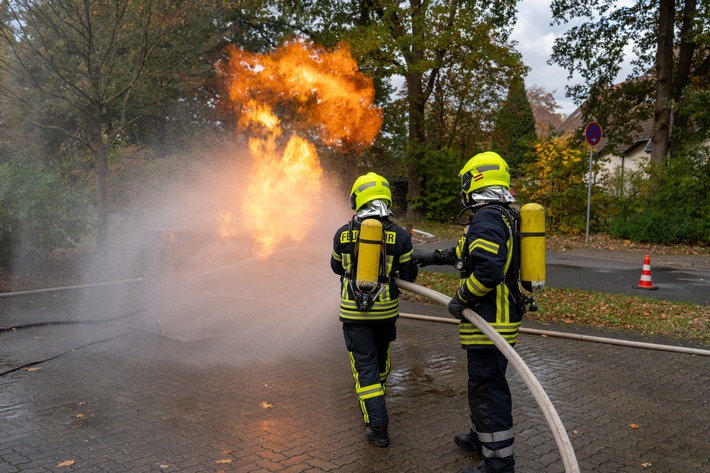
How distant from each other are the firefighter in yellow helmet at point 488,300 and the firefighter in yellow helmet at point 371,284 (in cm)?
61

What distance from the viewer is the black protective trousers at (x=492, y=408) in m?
3.84

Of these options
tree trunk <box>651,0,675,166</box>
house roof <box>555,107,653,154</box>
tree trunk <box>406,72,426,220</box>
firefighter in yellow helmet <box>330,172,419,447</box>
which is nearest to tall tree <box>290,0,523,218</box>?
tree trunk <box>406,72,426,220</box>

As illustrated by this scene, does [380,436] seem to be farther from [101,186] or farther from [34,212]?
[101,186]

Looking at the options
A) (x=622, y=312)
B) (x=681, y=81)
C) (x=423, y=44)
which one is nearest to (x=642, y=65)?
(x=681, y=81)

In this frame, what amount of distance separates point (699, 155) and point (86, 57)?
55.3ft

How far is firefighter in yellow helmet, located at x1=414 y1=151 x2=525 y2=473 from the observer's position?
3.85 meters

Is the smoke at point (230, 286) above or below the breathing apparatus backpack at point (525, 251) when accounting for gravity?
below

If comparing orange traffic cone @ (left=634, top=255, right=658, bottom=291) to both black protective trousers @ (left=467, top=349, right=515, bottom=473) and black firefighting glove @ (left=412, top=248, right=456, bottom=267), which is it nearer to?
black firefighting glove @ (left=412, top=248, right=456, bottom=267)

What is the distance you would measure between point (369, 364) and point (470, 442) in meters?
0.94

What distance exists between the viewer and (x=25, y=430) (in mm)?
4637

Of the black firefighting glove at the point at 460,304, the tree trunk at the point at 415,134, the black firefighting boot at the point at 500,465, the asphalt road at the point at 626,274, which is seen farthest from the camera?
the tree trunk at the point at 415,134

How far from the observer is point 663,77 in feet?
64.0

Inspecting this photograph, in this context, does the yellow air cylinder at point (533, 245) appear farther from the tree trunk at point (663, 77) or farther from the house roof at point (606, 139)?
the house roof at point (606, 139)

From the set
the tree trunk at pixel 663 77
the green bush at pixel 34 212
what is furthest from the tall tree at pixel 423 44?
the green bush at pixel 34 212
